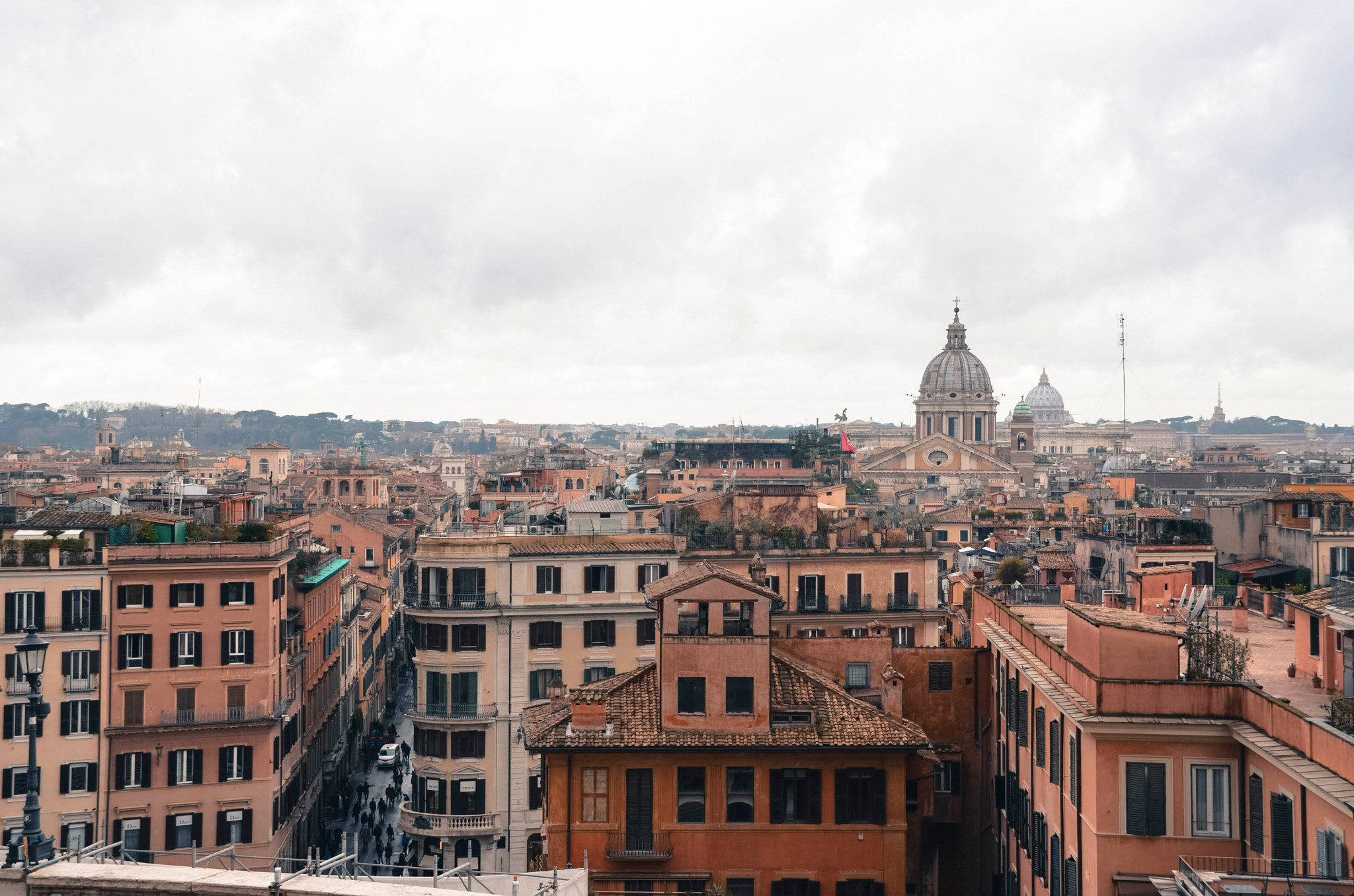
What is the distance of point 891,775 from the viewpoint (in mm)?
23047

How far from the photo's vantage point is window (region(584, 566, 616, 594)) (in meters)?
35.2

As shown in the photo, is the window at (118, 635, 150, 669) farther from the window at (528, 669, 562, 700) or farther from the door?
the door

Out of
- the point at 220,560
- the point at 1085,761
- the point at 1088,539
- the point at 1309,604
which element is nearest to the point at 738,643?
the point at 1085,761

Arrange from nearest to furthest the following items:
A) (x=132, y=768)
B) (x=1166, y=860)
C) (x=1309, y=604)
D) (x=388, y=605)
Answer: (x=1166, y=860) → (x=1309, y=604) → (x=132, y=768) → (x=388, y=605)

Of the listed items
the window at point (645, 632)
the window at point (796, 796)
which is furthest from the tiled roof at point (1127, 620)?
the window at point (645, 632)

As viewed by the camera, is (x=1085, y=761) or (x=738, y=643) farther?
(x=738, y=643)

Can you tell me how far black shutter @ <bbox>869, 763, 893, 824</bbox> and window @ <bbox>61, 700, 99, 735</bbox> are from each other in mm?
18430

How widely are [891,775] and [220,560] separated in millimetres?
17633

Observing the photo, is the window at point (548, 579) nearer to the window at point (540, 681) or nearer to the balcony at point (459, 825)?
the window at point (540, 681)

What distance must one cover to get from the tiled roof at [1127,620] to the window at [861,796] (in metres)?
4.42

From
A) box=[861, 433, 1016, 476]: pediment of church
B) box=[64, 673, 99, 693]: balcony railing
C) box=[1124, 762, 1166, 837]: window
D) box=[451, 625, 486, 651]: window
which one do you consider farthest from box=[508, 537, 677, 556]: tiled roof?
box=[861, 433, 1016, 476]: pediment of church

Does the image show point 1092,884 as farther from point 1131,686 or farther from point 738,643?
point 738,643

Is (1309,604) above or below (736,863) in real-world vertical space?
above

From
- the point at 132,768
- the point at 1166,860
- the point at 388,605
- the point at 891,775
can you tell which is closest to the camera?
the point at 1166,860
